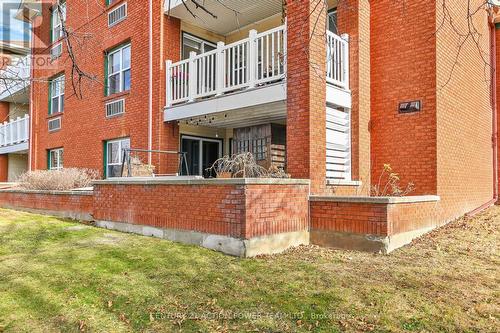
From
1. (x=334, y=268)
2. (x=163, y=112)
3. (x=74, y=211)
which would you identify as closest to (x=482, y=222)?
(x=334, y=268)

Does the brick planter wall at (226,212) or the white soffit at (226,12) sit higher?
the white soffit at (226,12)

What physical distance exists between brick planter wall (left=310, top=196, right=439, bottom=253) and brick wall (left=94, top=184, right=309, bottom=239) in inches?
13.6

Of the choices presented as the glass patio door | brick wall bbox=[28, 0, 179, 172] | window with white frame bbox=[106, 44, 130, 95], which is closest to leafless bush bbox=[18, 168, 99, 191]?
brick wall bbox=[28, 0, 179, 172]

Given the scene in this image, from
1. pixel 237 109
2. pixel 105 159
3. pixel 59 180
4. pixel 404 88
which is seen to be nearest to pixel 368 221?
pixel 404 88

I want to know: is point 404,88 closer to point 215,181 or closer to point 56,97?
point 215,181

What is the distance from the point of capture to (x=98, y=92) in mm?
14984

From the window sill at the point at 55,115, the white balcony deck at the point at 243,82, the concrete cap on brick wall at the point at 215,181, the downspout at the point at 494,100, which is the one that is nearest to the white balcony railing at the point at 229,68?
the white balcony deck at the point at 243,82

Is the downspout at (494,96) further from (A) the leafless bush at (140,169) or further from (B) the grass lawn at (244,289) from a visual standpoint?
(A) the leafless bush at (140,169)

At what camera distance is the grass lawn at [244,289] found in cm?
392

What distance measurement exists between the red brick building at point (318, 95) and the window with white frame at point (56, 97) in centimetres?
430

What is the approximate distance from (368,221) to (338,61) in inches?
160

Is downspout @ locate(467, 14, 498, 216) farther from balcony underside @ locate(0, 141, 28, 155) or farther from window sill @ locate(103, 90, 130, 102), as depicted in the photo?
balcony underside @ locate(0, 141, 28, 155)

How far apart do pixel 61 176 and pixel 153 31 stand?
544cm

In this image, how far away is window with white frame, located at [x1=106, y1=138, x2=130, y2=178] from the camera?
1383 cm
